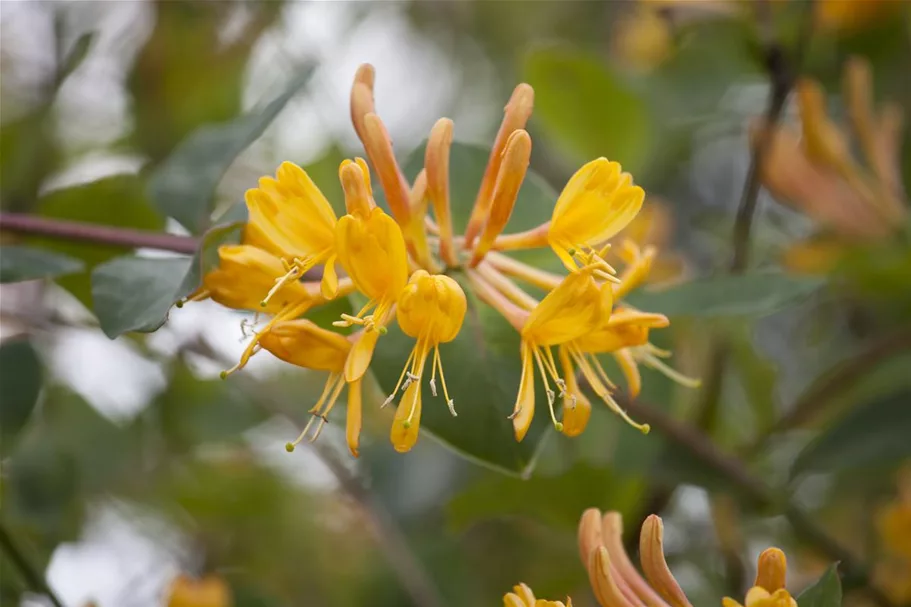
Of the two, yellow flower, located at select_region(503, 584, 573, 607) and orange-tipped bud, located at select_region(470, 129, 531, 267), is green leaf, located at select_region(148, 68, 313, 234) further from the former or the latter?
yellow flower, located at select_region(503, 584, 573, 607)

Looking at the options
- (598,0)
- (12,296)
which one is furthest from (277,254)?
(598,0)

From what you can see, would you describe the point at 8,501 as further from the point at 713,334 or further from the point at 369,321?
the point at 713,334

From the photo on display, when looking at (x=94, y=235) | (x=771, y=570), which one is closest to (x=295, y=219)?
(x=94, y=235)

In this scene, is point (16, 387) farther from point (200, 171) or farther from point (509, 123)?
point (509, 123)

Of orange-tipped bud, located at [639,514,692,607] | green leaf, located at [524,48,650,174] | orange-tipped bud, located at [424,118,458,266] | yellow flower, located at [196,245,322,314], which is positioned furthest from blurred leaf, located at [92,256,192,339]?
green leaf, located at [524,48,650,174]

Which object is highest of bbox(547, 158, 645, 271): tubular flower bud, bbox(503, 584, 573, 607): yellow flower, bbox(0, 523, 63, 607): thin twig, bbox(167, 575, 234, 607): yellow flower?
bbox(547, 158, 645, 271): tubular flower bud
